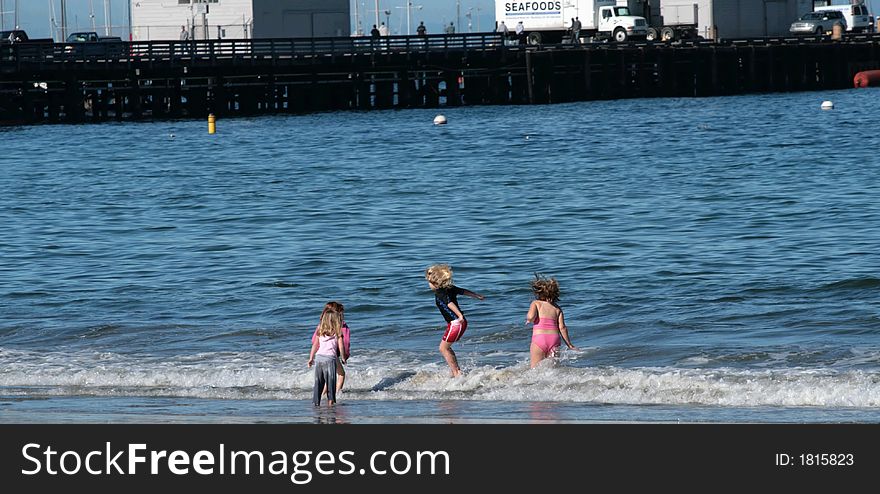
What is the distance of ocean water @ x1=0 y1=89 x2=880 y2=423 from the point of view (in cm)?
1204

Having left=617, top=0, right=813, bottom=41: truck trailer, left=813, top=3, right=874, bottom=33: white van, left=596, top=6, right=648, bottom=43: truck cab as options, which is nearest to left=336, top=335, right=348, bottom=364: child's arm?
left=596, top=6, right=648, bottom=43: truck cab

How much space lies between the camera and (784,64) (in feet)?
231

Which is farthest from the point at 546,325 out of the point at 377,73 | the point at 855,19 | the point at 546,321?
the point at 855,19

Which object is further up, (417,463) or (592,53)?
(592,53)

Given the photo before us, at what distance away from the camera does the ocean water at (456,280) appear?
12.0 metres

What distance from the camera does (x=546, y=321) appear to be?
12.3m

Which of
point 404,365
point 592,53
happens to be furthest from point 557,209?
point 592,53

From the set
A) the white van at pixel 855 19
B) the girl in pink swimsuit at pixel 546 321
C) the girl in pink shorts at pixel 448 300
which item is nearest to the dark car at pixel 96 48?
the white van at pixel 855 19

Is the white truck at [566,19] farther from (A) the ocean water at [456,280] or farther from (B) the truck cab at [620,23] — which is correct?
(A) the ocean water at [456,280]

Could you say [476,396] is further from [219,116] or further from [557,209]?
[219,116]

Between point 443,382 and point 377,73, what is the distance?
49194 millimetres

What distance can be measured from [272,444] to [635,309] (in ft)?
30.3

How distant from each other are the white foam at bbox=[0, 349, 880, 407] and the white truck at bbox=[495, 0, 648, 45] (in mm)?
57644

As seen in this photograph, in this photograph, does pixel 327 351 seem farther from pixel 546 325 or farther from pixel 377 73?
pixel 377 73
